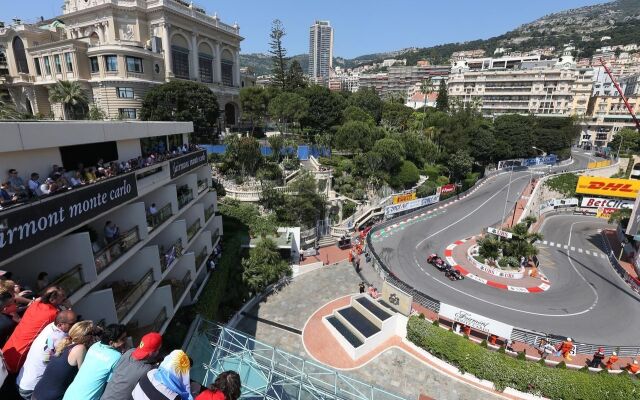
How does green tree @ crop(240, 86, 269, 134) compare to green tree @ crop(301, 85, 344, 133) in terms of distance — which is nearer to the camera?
green tree @ crop(240, 86, 269, 134)

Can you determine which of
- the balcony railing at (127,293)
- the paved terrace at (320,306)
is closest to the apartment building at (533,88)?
the paved terrace at (320,306)

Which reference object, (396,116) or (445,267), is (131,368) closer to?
(445,267)

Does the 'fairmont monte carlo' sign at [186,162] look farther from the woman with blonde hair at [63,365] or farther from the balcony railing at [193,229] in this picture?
the woman with blonde hair at [63,365]

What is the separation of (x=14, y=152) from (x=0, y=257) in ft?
13.3

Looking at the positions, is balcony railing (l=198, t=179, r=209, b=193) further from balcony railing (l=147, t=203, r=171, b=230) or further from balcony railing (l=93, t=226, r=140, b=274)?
balcony railing (l=93, t=226, r=140, b=274)

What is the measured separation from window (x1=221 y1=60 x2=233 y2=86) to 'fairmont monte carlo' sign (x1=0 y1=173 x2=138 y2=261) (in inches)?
2642

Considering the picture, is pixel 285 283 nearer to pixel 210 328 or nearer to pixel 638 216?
pixel 210 328

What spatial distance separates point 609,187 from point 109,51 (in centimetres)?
8045

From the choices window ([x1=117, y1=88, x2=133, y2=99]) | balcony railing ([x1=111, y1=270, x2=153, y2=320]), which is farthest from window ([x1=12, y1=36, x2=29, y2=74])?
balcony railing ([x1=111, y1=270, x2=153, y2=320])

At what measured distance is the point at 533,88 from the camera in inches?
4336

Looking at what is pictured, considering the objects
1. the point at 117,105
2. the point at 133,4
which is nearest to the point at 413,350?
the point at 117,105

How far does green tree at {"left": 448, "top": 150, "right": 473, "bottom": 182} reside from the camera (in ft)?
205

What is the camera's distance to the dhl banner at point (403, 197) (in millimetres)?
47125

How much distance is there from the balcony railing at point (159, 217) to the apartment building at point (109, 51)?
4411 cm
